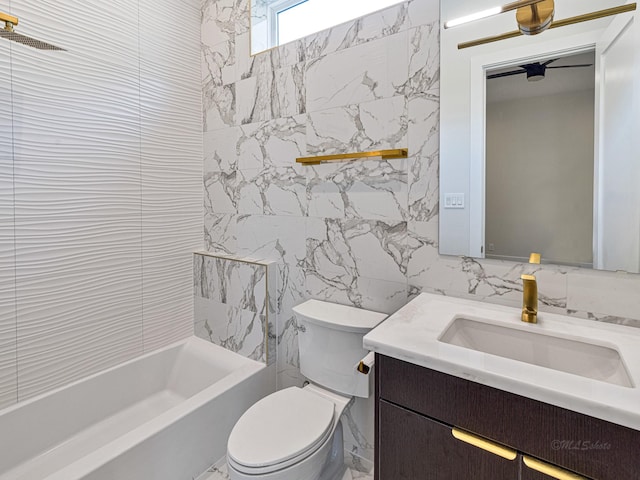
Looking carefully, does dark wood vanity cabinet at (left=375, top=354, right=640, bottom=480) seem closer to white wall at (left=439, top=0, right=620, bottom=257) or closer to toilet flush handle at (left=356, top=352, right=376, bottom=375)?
toilet flush handle at (left=356, top=352, right=376, bottom=375)

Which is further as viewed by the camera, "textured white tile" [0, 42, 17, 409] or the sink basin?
"textured white tile" [0, 42, 17, 409]

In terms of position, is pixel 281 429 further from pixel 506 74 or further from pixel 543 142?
pixel 506 74

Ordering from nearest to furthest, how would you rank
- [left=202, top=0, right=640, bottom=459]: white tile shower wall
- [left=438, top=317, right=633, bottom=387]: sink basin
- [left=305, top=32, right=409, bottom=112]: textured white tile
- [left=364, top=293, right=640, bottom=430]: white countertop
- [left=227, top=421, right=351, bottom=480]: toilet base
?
1. [left=364, top=293, right=640, bottom=430]: white countertop
2. [left=438, top=317, right=633, bottom=387]: sink basin
3. [left=227, top=421, right=351, bottom=480]: toilet base
4. [left=202, top=0, right=640, bottom=459]: white tile shower wall
5. [left=305, top=32, right=409, bottom=112]: textured white tile

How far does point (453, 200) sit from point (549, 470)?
0.92 metres

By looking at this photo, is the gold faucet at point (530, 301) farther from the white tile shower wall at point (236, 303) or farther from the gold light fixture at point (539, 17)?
the white tile shower wall at point (236, 303)

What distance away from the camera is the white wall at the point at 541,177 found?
44.3 inches

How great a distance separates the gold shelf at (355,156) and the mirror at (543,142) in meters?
0.18

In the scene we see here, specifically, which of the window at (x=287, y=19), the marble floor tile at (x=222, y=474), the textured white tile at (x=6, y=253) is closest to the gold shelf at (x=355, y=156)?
the window at (x=287, y=19)

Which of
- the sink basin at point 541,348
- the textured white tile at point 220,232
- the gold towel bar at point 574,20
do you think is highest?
the gold towel bar at point 574,20

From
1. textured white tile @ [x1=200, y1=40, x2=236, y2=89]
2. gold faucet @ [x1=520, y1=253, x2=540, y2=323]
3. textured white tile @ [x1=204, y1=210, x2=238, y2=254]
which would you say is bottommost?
gold faucet @ [x1=520, y1=253, x2=540, y2=323]

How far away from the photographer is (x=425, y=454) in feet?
2.97

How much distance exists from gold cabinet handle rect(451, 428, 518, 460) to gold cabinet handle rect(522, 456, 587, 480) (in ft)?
0.09

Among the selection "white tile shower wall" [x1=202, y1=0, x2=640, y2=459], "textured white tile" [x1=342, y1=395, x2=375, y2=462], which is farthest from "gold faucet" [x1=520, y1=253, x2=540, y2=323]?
"textured white tile" [x1=342, y1=395, x2=375, y2=462]

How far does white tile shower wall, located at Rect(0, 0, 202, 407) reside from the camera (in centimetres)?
149
